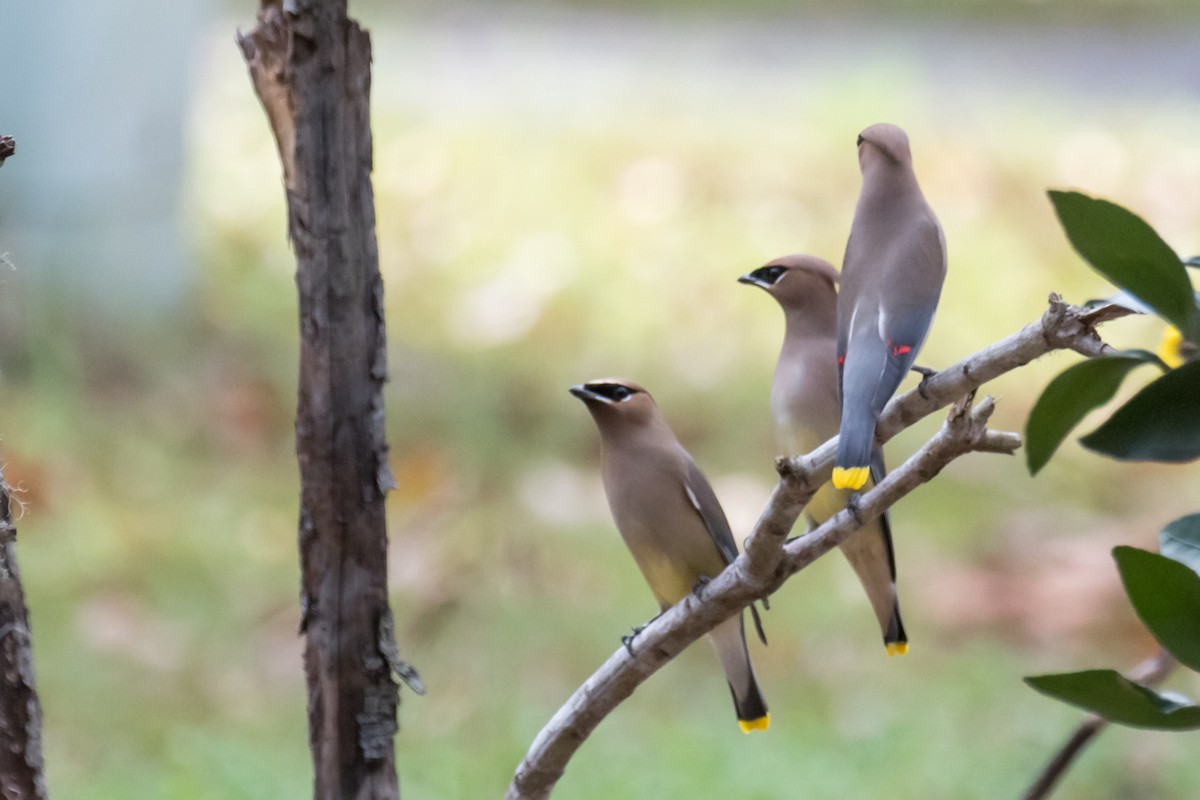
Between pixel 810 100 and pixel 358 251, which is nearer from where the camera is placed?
pixel 358 251

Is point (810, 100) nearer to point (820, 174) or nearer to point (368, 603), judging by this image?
point (820, 174)

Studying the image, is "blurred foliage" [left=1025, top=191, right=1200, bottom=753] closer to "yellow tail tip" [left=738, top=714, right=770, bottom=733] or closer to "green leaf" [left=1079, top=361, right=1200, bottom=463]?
"green leaf" [left=1079, top=361, right=1200, bottom=463]

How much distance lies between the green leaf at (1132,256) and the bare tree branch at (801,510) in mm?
115

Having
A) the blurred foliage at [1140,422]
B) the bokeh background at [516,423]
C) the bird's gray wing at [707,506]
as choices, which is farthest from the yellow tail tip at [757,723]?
the bokeh background at [516,423]

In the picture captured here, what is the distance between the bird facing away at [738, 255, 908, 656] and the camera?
A: 3.55ft

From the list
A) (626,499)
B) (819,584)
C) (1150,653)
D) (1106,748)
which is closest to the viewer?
(626,499)

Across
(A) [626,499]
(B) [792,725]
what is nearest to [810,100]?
(B) [792,725]

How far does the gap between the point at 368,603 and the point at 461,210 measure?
8.07ft

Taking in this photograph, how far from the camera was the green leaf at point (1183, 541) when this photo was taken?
2.39 ft

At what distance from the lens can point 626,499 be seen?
4.02ft

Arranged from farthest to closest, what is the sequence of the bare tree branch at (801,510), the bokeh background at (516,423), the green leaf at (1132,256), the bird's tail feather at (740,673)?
the bokeh background at (516,423), the bird's tail feather at (740,673), the bare tree branch at (801,510), the green leaf at (1132,256)

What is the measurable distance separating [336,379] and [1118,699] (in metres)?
0.55

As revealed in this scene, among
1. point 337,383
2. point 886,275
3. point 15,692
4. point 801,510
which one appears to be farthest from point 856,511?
point 15,692

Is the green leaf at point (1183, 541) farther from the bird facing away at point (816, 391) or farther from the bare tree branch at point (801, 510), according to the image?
the bird facing away at point (816, 391)
